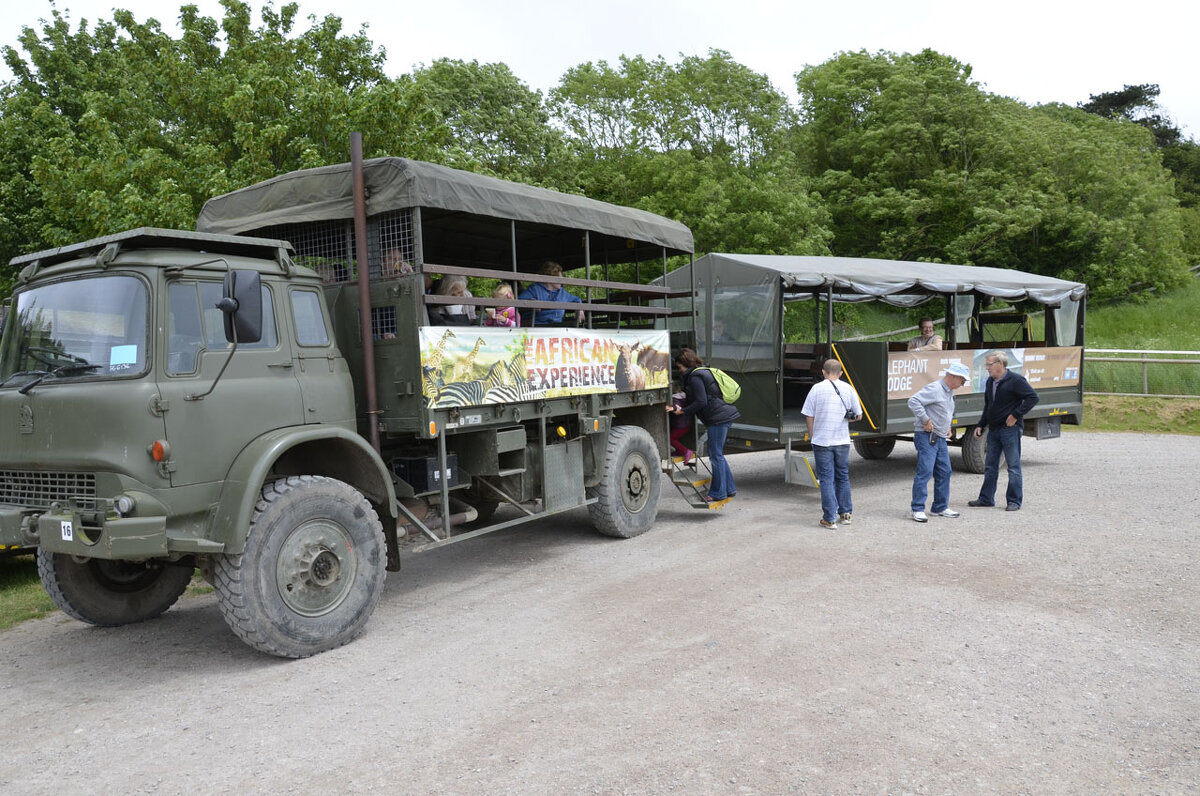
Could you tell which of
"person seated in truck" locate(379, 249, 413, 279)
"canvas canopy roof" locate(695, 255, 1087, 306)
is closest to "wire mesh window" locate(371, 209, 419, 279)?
"person seated in truck" locate(379, 249, 413, 279)

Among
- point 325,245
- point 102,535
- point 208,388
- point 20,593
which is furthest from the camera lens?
point 20,593

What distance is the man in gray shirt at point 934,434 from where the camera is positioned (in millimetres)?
9539

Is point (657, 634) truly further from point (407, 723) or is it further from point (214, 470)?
point (214, 470)

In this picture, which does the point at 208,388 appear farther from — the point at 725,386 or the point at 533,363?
the point at 725,386

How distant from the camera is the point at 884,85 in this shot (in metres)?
35.4

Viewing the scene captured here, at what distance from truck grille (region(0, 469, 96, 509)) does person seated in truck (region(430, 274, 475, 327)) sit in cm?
261

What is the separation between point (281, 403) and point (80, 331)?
124 centimetres

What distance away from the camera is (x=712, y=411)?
9.95m

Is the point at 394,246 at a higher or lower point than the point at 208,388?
higher

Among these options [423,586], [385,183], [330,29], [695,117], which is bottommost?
[423,586]

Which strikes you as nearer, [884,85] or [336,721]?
[336,721]

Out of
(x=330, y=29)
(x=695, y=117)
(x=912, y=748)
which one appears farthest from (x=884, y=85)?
(x=912, y=748)

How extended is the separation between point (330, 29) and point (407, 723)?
15.4 m

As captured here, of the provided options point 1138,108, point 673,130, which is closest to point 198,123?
point 673,130
